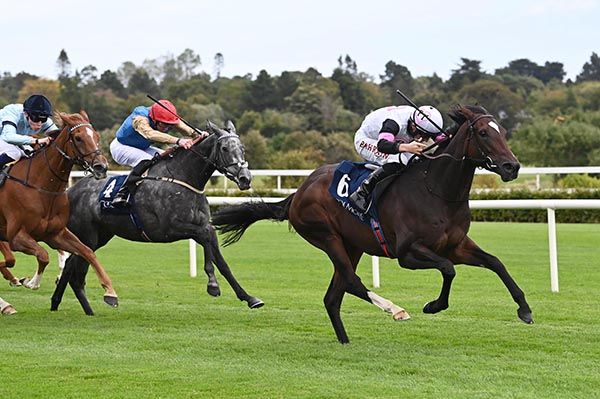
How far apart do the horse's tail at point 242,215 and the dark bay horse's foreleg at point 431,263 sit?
4.90 ft

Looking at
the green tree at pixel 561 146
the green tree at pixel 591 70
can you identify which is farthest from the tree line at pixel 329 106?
the green tree at pixel 591 70

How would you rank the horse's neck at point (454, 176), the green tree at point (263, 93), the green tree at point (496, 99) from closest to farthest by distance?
the horse's neck at point (454, 176), the green tree at point (496, 99), the green tree at point (263, 93)

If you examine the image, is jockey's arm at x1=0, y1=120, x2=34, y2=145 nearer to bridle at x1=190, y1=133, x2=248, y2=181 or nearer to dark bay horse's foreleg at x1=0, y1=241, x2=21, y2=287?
dark bay horse's foreleg at x1=0, y1=241, x2=21, y2=287

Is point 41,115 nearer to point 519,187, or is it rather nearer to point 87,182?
point 87,182

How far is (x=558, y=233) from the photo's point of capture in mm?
16984

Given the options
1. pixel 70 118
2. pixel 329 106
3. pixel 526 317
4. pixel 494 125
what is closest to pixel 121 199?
pixel 70 118

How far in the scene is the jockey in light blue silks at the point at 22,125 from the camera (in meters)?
8.70

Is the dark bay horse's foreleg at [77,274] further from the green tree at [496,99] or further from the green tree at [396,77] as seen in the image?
the green tree at [396,77]

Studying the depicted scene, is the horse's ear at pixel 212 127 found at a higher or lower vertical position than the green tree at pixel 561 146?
higher

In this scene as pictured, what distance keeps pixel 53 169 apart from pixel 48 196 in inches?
8.5

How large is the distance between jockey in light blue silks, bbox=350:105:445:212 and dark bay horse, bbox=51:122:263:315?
4.55ft

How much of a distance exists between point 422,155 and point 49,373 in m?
2.68

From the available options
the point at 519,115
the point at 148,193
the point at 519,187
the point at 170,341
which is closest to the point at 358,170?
the point at 170,341

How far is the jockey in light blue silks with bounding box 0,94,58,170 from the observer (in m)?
8.70
